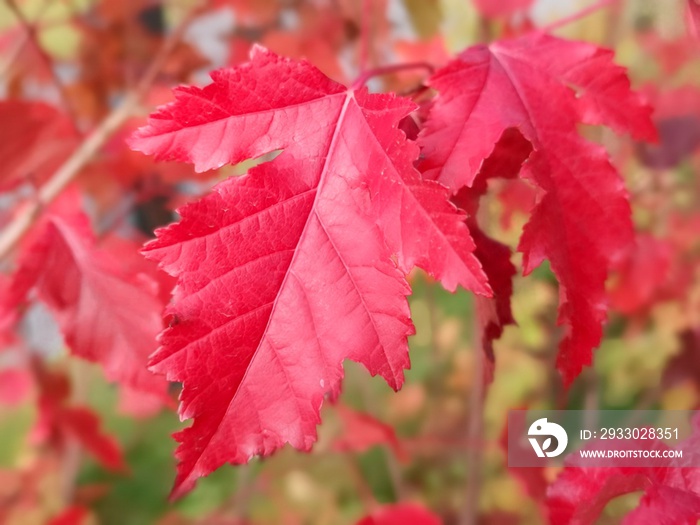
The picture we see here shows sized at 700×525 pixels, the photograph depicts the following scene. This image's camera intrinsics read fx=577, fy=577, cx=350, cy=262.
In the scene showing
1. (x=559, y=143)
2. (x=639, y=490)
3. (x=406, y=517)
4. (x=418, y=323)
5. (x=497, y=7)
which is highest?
(x=497, y=7)

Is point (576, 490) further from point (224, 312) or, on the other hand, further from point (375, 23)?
point (375, 23)

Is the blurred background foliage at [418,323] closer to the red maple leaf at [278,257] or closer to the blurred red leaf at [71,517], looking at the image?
the blurred red leaf at [71,517]

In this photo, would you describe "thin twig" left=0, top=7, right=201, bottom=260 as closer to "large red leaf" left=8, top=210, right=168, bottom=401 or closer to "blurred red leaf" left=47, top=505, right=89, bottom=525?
"large red leaf" left=8, top=210, right=168, bottom=401

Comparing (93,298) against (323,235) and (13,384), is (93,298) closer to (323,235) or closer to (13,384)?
(323,235)

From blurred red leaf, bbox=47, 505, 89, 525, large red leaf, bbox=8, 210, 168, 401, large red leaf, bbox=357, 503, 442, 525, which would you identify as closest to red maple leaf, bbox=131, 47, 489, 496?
large red leaf, bbox=8, 210, 168, 401

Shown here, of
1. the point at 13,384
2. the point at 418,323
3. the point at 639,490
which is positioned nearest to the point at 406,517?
the point at 639,490

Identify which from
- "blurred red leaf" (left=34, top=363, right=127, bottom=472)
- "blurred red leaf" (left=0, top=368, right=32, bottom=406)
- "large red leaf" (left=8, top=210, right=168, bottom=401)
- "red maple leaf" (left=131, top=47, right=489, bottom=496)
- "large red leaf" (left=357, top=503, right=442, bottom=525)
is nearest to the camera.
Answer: "red maple leaf" (left=131, top=47, right=489, bottom=496)

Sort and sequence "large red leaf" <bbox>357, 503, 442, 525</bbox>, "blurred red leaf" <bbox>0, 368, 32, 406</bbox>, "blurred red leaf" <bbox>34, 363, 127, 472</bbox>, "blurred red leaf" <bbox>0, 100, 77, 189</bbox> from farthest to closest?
"blurred red leaf" <bbox>0, 368, 32, 406</bbox>, "blurred red leaf" <bbox>34, 363, 127, 472</bbox>, "large red leaf" <bbox>357, 503, 442, 525</bbox>, "blurred red leaf" <bbox>0, 100, 77, 189</bbox>
